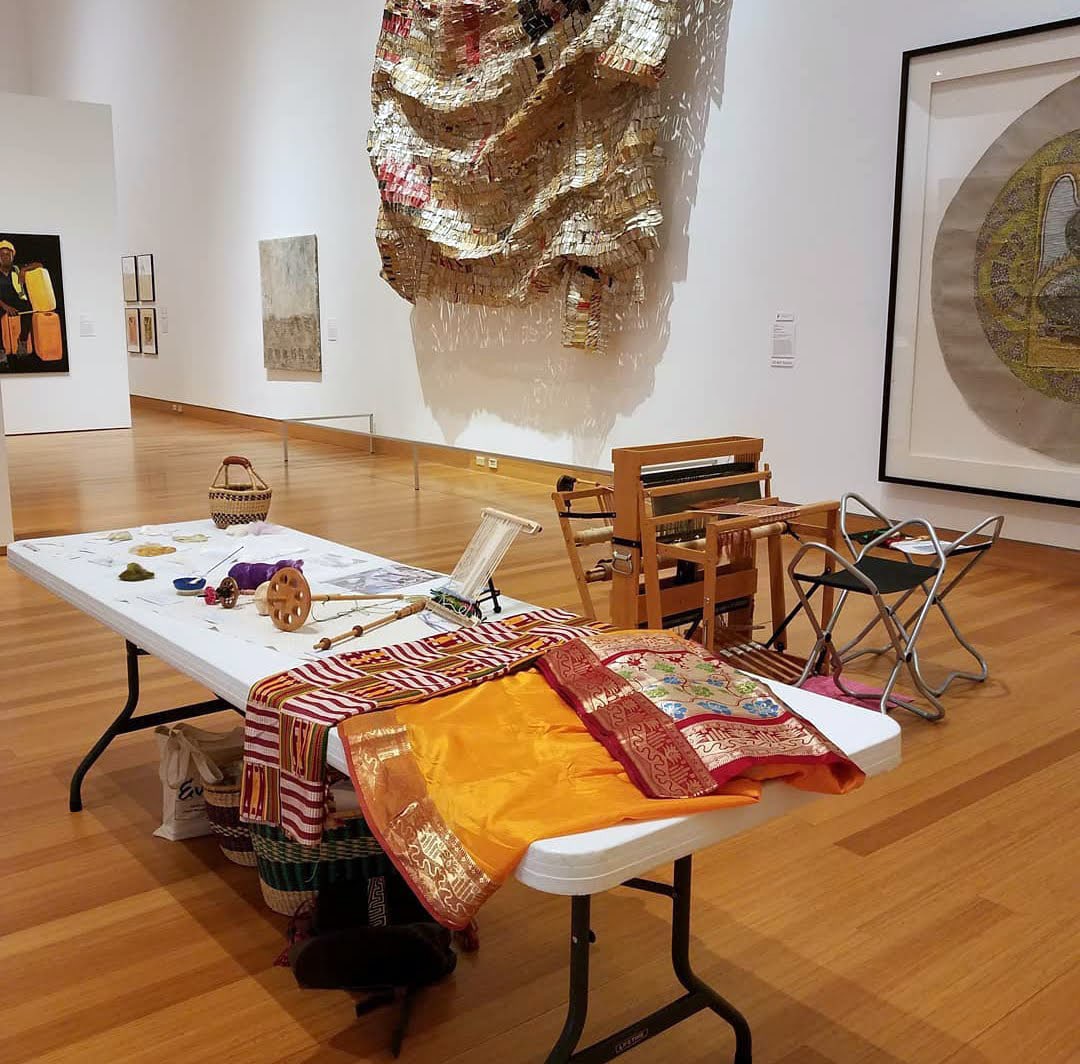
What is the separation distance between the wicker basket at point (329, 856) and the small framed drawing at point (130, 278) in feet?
45.1

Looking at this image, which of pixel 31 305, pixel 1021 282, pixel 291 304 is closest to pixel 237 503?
pixel 1021 282

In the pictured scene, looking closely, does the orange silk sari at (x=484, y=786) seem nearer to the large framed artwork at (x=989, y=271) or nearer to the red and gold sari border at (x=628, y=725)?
the red and gold sari border at (x=628, y=725)

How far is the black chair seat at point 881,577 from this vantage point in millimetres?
3623

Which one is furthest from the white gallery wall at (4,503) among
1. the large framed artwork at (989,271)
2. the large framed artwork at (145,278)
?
the large framed artwork at (145,278)

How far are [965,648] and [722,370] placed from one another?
3.23m

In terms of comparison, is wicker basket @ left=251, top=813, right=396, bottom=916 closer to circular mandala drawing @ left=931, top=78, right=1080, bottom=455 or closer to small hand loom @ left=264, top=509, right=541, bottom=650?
small hand loom @ left=264, top=509, right=541, bottom=650

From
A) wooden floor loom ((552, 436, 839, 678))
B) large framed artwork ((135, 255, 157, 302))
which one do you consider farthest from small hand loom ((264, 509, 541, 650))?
large framed artwork ((135, 255, 157, 302))

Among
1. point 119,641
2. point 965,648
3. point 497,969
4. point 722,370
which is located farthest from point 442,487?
point 497,969

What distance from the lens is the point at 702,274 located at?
7.12 metres

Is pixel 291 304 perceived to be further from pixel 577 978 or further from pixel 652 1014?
pixel 577 978

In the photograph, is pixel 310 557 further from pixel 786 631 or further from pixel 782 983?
pixel 786 631

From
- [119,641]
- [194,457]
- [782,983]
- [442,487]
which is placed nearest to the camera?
[782,983]

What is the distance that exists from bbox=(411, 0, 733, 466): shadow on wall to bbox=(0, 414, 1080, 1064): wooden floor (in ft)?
13.5

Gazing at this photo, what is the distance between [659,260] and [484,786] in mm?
6236
